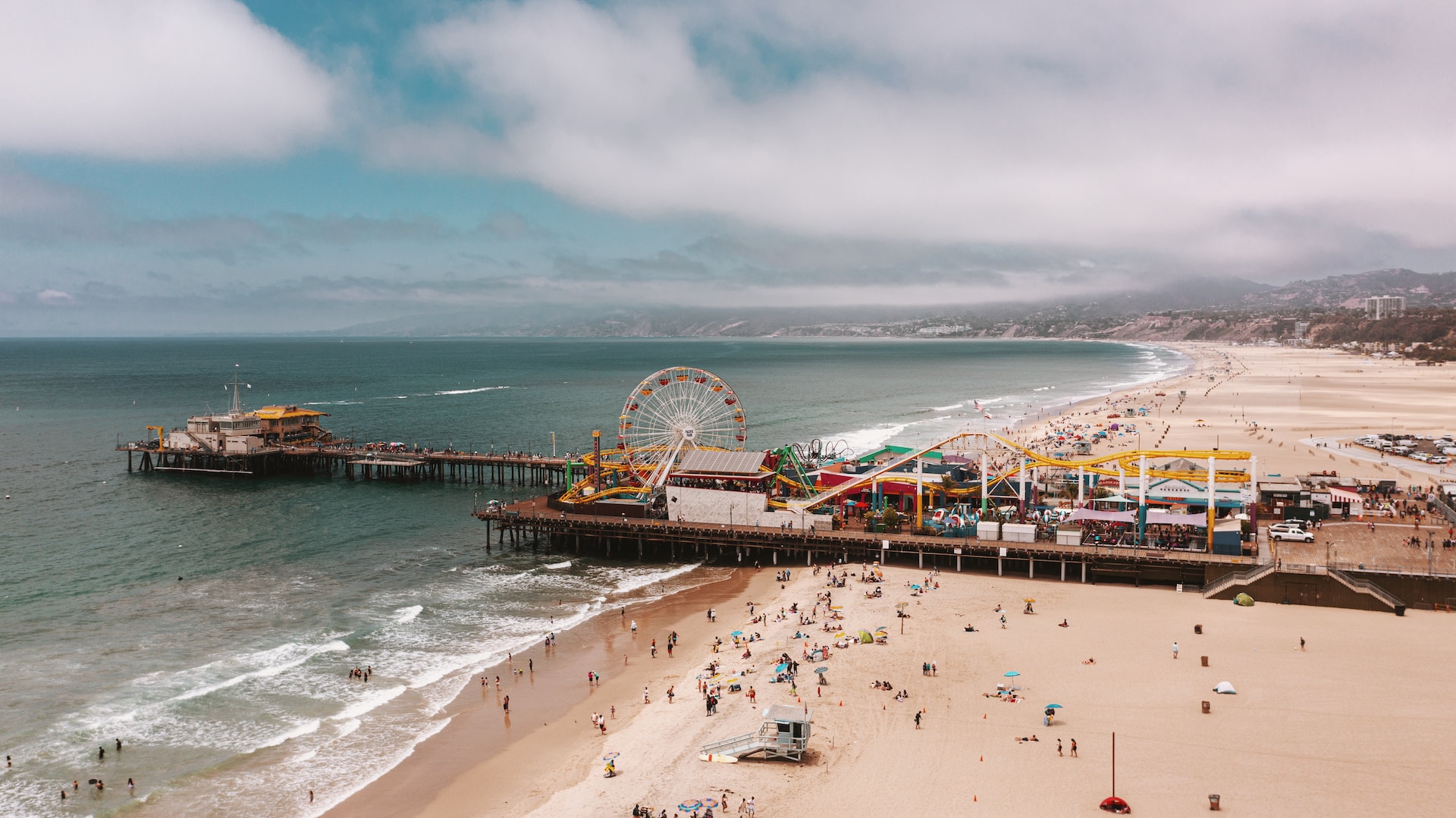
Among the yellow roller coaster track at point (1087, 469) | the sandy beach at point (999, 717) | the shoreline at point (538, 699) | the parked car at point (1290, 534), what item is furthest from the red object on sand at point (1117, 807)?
the yellow roller coaster track at point (1087, 469)

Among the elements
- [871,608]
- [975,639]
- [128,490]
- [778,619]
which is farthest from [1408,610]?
[128,490]

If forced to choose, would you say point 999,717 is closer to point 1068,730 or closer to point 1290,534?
point 1068,730

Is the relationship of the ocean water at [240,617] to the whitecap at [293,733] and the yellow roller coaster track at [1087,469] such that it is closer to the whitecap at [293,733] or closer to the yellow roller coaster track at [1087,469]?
the whitecap at [293,733]

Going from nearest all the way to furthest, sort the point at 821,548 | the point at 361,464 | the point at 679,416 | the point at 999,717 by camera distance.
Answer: the point at 999,717 → the point at 821,548 → the point at 679,416 → the point at 361,464

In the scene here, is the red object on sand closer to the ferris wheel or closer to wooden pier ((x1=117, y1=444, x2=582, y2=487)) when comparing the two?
the ferris wheel

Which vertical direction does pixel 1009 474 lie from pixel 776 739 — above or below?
above

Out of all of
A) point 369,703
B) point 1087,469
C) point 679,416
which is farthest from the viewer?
point 679,416

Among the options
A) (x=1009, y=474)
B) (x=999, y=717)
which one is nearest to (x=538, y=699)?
(x=999, y=717)
